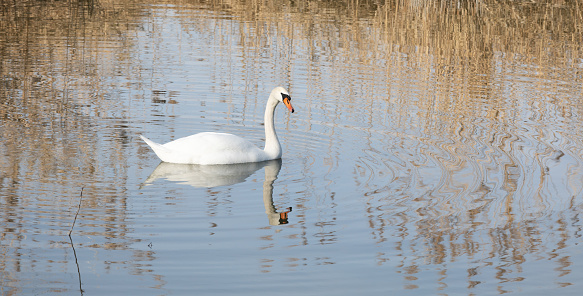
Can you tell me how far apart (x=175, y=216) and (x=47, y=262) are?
1.31 m

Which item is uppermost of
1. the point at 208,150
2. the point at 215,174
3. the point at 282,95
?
the point at 282,95

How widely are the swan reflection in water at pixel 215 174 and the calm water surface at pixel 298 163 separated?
36 millimetres

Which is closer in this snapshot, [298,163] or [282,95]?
[298,163]

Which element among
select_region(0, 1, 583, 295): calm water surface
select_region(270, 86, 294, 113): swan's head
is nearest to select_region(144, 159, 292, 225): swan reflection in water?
select_region(0, 1, 583, 295): calm water surface

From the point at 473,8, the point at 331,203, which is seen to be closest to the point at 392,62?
the point at 473,8

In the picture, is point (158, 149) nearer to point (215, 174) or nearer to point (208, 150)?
point (208, 150)

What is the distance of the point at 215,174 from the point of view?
8258mm

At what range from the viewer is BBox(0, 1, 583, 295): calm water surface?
573 cm

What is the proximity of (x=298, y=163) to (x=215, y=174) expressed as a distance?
3.14ft

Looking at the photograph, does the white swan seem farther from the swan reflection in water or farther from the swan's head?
the swan's head

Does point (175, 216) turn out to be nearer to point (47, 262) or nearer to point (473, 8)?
point (47, 262)

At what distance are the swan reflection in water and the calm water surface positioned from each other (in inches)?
1.4

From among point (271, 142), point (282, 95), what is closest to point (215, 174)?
point (271, 142)

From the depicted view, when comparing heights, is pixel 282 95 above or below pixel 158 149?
above
